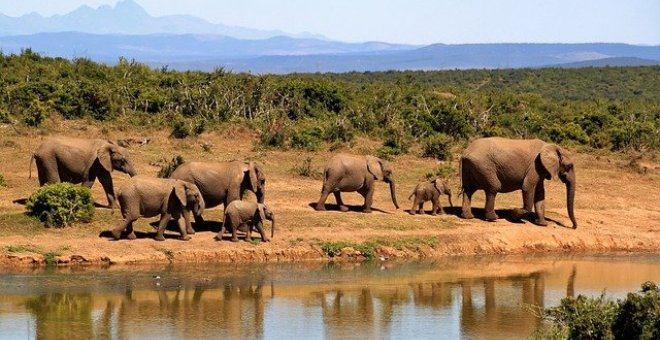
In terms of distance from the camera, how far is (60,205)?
26.5 meters

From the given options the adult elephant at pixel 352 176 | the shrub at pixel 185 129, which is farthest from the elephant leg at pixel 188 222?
the shrub at pixel 185 129

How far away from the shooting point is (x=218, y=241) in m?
26.6

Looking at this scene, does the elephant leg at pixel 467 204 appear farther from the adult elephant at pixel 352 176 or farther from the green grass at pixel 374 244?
the green grass at pixel 374 244

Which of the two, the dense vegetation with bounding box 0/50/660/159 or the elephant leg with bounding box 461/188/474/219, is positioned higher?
the dense vegetation with bounding box 0/50/660/159

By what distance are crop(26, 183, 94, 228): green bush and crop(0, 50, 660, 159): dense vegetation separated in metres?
12.7

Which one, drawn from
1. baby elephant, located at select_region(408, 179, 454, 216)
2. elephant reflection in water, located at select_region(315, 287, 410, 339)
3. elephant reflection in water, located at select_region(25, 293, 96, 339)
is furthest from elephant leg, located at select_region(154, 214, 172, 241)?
baby elephant, located at select_region(408, 179, 454, 216)

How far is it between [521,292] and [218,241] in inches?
247

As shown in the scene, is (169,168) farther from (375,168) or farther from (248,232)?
(248,232)

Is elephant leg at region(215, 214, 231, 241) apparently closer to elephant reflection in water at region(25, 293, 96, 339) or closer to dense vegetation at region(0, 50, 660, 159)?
elephant reflection in water at region(25, 293, 96, 339)

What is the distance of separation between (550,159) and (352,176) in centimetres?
451

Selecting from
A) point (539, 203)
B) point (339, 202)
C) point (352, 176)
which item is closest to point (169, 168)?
point (339, 202)

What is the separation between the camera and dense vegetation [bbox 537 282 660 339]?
653 inches

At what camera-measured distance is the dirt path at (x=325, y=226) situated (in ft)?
85.2

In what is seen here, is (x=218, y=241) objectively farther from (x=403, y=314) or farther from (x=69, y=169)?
(x=403, y=314)
